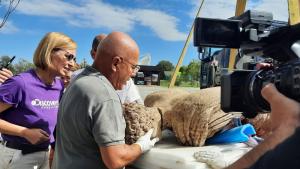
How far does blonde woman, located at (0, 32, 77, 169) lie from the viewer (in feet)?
8.68

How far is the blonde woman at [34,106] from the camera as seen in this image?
264 cm

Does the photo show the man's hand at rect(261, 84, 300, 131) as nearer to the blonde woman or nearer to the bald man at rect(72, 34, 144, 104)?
the blonde woman

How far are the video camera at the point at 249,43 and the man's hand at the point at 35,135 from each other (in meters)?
1.64

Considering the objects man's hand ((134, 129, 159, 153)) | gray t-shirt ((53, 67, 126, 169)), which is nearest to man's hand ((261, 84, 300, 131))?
gray t-shirt ((53, 67, 126, 169))

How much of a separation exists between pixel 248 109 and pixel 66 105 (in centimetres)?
110

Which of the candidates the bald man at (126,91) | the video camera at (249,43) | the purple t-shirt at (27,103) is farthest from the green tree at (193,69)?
the video camera at (249,43)

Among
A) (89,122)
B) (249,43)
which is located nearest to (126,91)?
(89,122)

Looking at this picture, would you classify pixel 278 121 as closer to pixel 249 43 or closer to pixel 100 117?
pixel 249 43

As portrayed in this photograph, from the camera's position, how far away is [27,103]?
2688 millimetres

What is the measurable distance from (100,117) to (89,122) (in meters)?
0.07

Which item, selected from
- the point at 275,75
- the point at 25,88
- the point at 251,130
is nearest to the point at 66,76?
the point at 25,88

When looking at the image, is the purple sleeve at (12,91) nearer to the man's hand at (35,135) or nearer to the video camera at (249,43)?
the man's hand at (35,135)

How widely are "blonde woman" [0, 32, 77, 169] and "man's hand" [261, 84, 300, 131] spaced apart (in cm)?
197

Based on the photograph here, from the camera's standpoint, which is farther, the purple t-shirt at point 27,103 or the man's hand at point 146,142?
the purple t-shirt at point 27,103
